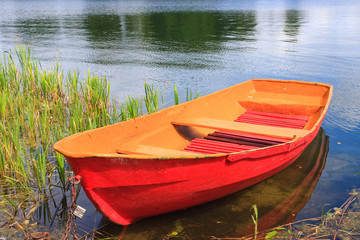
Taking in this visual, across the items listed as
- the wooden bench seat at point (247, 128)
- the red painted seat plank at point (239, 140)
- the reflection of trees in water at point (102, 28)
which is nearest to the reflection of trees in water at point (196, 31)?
the reflection of trees in water at point (102, 28)

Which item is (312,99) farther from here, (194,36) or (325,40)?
(194,36)

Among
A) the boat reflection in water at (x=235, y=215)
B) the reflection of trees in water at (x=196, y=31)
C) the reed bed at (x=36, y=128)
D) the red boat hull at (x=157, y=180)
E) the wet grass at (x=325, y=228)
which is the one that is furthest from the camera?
the reflection of trees in water at (x=196, y=31)

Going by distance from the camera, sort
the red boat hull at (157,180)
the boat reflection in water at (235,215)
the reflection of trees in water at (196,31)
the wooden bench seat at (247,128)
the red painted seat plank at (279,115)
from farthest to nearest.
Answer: the reflection of trees in water at (196,31)
the red painted seat plank at (279,115)
the wooden bench seat at (247,128)
the boat reflection in water at (235,215)
the red boat hull at (157,180)

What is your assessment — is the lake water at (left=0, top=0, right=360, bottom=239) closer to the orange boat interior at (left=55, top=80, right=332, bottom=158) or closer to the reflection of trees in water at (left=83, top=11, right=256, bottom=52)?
the reflection of trees in water at (left=83, top=11, right=256, bottom=52)

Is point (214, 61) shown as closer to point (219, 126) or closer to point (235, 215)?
point (219, 126)

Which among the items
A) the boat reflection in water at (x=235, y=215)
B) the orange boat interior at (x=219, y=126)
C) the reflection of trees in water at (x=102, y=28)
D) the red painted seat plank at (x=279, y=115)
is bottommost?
the boat reflection in water at (x=235, y=215)

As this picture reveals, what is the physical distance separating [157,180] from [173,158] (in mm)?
279

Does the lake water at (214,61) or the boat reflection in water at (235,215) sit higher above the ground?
the lake water at (214,61)

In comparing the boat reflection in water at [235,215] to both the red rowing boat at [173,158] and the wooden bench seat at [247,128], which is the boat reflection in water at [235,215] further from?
the wooden bench seat at [247,128]

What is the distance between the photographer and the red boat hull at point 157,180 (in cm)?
327

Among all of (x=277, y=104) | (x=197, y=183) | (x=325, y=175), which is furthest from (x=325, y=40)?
(x=197, y=183)

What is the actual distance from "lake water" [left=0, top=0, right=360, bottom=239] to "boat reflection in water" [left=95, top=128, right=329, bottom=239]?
1 cm

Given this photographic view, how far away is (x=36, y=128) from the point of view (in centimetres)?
560

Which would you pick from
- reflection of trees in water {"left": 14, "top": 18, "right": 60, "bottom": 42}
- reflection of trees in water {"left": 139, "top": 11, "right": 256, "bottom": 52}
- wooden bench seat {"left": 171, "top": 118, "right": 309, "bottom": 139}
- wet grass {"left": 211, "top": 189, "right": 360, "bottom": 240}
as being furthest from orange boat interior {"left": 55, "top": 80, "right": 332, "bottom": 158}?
reflection of trees in water {"left": 14, "top": 18, "right": 60, "bottom": 42}
